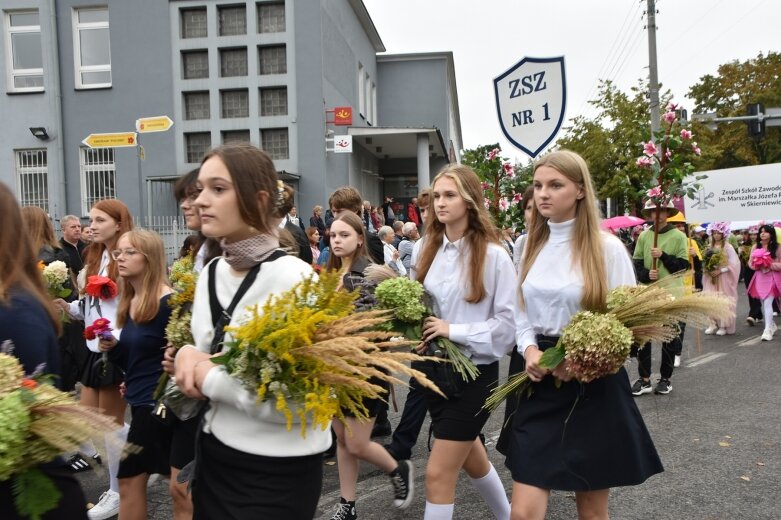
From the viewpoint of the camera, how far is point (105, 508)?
4.33 metres

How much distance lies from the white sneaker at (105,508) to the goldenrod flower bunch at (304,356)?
297cm

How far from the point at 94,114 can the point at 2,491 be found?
21.3m

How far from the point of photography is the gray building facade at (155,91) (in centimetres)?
2056

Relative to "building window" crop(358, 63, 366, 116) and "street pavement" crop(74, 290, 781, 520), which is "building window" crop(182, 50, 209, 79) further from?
"street pavement" crop(74, 290, 781, 520)

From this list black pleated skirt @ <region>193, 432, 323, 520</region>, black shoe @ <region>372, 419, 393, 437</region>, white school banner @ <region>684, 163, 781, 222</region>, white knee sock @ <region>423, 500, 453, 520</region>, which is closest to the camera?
black pleated skirt @ <region>193, 432, 323, 520</region>

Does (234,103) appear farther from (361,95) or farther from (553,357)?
(553,357)

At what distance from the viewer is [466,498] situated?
4.60 metres

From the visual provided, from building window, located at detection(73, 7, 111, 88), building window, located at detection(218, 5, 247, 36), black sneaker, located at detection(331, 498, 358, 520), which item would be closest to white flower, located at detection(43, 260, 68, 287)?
black sneaker, located at detection(331, 498, 358, 520)

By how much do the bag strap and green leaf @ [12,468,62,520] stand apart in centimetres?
61

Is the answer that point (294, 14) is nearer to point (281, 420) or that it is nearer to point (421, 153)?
point (421, 153)

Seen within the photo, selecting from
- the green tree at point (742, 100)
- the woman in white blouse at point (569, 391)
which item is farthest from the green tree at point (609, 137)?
the woman in white blouse at point (569, 391)

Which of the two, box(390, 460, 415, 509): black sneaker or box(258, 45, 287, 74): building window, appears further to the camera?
box(258, 45, 287, 74): building window

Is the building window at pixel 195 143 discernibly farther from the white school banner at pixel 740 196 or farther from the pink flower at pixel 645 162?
the pink flower at pixel 645 162

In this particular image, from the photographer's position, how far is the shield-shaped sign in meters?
5.75
